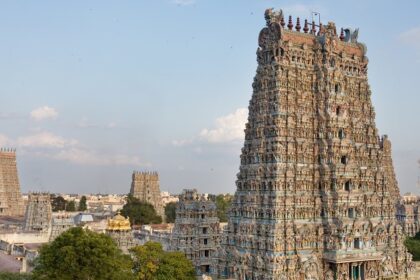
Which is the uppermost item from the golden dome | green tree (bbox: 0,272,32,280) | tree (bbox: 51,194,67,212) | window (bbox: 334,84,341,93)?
window (bbox: 334,84,341,93)

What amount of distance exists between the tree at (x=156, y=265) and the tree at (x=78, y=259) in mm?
4679

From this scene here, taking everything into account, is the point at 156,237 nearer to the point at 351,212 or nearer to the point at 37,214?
the point at 351,212

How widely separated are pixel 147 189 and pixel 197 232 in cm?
6773

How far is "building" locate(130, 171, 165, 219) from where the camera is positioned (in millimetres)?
116375

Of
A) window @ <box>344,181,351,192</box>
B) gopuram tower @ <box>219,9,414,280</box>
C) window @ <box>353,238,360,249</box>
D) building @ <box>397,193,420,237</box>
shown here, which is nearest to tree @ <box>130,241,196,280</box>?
gopuram tower @ <box>219,9,414,280</box>

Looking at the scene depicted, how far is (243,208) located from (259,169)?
3494 mm

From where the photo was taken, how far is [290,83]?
42062mm

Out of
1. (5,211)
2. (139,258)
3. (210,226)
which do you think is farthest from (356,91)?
(5,211)

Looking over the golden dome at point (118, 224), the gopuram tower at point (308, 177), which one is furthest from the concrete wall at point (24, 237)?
the gopuram tower at point (308, 177)

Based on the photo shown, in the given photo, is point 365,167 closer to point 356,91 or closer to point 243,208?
point 356,91

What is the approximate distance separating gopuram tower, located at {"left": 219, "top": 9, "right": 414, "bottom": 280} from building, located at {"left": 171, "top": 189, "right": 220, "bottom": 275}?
8.62m

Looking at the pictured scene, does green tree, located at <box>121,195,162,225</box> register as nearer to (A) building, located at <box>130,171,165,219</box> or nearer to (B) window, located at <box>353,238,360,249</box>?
(A) building, located at <box>130,171,165,219</box>

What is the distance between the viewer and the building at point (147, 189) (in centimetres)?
11638

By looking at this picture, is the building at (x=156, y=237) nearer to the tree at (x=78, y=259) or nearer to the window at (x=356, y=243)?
the tree at (x=78, y=259)
